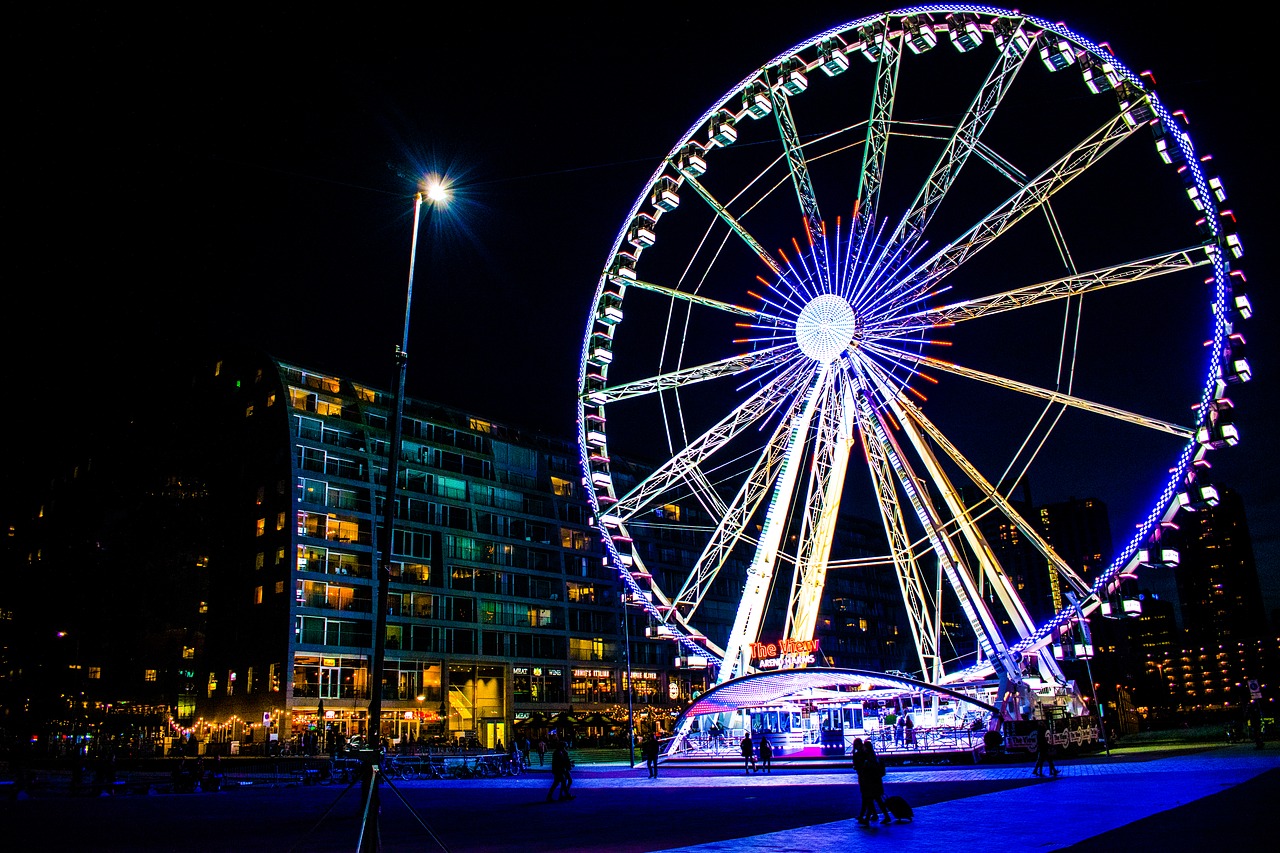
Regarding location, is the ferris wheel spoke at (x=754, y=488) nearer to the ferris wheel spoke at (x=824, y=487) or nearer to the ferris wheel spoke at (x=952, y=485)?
the ferris wheel spoke at (x=824, y=487)

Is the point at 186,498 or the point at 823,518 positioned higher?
the point at 186,498

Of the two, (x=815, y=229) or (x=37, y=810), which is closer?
(x=37, y=810)

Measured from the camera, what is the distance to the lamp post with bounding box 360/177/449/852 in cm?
1204

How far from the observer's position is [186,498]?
281 ft

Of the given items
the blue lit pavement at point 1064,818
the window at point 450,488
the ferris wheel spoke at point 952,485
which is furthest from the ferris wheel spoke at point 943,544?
the window at point 450,488

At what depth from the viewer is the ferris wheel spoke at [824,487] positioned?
37.1m

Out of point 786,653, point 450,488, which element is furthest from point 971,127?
point 450,488

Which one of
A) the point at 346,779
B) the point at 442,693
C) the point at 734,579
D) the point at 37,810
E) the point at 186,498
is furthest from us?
the point at 734,579

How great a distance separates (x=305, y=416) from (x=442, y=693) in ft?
82.9

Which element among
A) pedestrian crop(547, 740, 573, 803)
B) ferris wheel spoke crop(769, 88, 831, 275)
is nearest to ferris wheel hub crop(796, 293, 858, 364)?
ferris wheel spoke crop(769, 88, 831, 275)

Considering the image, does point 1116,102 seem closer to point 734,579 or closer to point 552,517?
point 552,517

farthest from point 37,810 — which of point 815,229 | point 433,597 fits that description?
point 433,597

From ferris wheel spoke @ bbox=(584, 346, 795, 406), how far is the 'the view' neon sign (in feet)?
38.1

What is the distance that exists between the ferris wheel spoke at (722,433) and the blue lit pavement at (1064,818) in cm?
1578
